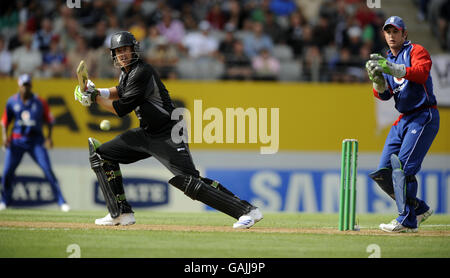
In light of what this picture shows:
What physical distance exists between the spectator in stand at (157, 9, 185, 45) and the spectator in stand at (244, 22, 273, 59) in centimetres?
164

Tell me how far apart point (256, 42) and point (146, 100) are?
9.12 meters

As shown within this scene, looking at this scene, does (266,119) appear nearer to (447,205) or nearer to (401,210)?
(447,205)

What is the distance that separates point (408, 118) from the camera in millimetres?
8312

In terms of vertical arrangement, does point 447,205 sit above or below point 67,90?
below

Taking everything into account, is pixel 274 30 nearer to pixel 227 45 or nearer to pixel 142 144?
pixel 227 45

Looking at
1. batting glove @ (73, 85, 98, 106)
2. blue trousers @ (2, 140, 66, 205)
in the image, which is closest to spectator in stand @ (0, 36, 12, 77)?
blue trousers @ (2, 140, 66, 205)

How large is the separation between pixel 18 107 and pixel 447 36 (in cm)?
1086

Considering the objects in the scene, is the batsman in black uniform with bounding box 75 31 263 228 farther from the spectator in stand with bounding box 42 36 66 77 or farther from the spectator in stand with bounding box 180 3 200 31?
the spectator in stand with bounding box 180 3 200 31

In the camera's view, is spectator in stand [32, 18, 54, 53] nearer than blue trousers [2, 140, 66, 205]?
No

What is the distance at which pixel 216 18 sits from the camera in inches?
694

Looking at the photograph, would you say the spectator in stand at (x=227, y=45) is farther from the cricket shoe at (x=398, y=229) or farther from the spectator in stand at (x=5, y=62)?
the cricket shoe at (x=398, y=229)

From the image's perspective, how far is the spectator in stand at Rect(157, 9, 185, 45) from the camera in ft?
56.2

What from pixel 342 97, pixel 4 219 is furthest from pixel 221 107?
pixel 4 219

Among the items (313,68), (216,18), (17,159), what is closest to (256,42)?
(216,18)
